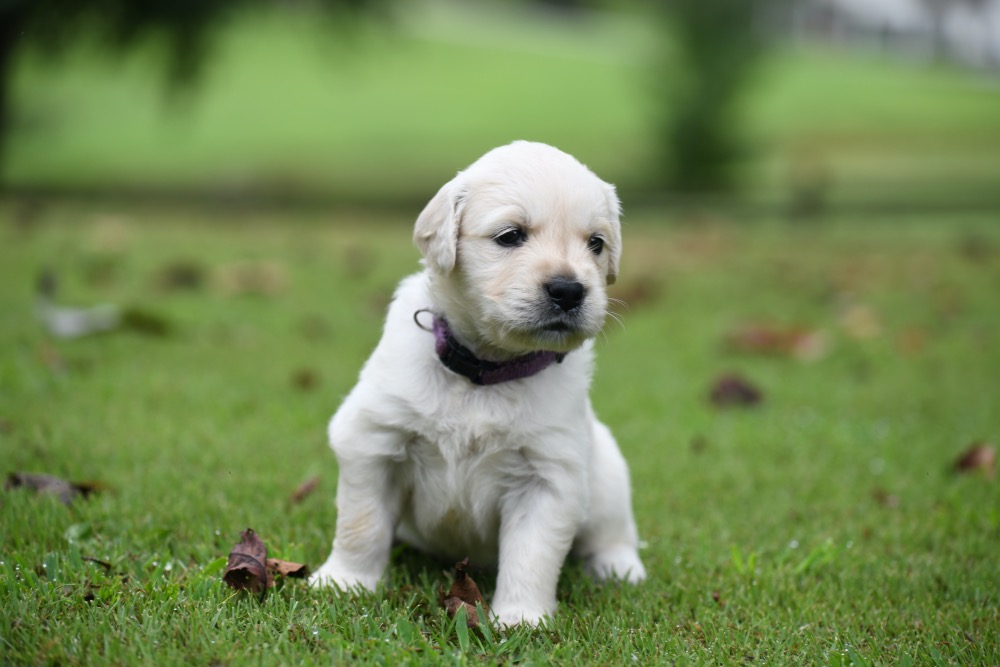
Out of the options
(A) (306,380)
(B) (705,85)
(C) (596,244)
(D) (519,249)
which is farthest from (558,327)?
(B) (705,85)

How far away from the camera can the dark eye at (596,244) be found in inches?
125

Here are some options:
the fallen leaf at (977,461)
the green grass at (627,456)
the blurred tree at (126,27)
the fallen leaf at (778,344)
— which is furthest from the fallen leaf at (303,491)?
the blurred tree at (126,27)

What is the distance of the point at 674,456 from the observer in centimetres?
484

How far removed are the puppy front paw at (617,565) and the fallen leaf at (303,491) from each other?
3.92ft

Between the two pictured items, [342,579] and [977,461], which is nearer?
[342,579]

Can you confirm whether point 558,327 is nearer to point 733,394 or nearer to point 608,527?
point 608,527

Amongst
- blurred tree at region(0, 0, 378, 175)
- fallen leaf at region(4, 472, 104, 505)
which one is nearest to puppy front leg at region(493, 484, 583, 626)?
fallen leaf at region(4, 472, 104, 505)

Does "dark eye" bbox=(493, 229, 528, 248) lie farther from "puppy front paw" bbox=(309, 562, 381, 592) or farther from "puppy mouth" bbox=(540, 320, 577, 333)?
"puppy front paw" bbox=(309, 562, 381, 592)

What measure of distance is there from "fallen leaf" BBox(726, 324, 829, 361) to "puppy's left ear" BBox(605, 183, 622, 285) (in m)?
3.99

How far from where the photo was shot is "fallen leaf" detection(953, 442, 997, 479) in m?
4.64

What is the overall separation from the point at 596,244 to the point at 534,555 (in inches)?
39.6

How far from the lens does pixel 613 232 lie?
328cm

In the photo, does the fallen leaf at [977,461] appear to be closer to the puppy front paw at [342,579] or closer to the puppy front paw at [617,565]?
the puppy front paw at [617,565]

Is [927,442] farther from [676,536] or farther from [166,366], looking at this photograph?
[166,366]
